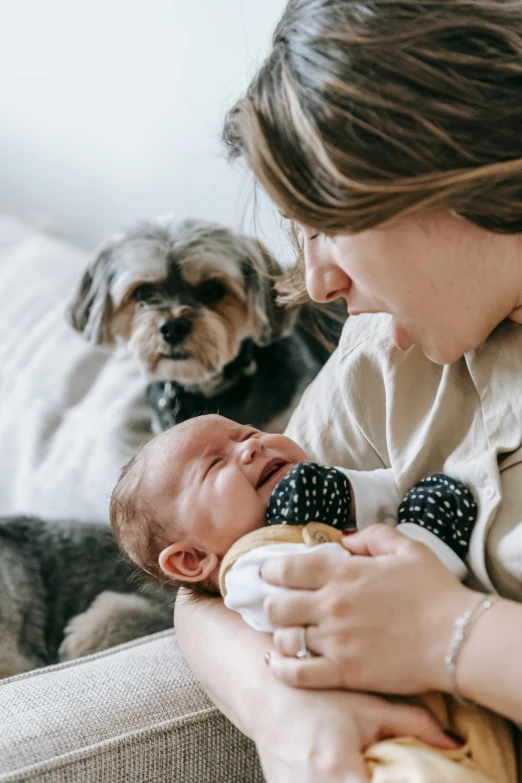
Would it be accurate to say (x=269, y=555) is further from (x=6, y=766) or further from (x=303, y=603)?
(x=6, y=766)

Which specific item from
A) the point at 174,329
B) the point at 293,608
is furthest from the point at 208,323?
the point at 293,608

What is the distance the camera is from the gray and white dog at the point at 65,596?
1353 millimetres

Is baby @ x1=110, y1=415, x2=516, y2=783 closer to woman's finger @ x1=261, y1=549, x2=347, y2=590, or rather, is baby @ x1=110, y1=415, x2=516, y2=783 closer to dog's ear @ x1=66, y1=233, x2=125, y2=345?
woman's finger @ x1=261, y1=549, x2=347, y2=590

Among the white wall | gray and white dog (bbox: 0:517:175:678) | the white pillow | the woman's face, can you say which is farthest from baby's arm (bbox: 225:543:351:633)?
the white wall

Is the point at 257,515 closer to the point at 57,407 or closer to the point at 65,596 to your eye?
the point at 65,596

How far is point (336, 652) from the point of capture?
83 cm

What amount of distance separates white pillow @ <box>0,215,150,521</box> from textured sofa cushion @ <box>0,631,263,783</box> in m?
0.44

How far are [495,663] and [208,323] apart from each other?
86 cm

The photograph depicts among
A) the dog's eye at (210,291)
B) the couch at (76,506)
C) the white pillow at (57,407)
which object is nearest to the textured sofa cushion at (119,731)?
the couch at (76,506)

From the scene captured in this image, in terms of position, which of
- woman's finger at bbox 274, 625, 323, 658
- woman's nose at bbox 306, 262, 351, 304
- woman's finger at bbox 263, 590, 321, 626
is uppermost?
woman's nose at bbox 306, 262, 351, 304

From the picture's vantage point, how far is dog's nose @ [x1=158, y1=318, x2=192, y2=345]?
150 centimetres

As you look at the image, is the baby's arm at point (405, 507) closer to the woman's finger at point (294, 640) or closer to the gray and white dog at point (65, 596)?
the woman's finger at point (294, 640)

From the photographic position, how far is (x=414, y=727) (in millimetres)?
810

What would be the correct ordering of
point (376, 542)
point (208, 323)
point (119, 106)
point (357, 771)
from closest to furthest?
point (357, 771), point (376, 542), point (208, 323), point (119, 106)
